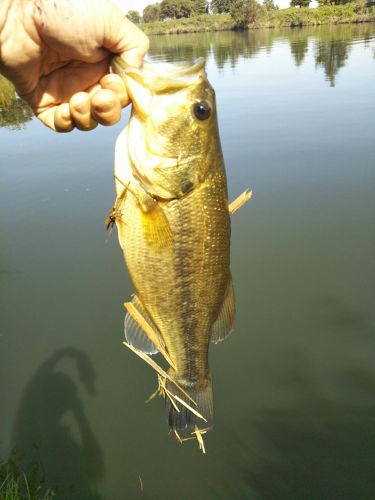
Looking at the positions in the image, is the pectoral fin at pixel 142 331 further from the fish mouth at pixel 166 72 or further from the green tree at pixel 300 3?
the green tree at pixel 300 3

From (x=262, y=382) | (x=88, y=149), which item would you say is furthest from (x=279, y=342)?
(x=88, y=149)

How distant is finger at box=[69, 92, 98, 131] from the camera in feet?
6.61

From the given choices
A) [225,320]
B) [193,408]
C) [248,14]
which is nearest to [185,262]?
[225,320]

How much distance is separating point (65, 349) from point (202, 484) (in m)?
2.28

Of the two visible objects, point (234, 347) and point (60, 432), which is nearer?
point (60, 432)

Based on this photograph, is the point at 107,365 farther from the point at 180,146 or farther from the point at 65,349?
the point at 180,146

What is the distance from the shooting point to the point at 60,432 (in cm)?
400

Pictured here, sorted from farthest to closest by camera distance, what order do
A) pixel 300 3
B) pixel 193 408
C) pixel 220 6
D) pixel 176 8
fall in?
pixel 176 8 → pixel 220 6 → pixel 300 3 → pixel 193 408

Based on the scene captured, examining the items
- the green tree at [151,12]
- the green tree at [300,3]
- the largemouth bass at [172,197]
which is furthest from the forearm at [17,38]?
the green tree at [151,12]

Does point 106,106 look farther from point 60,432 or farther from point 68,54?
point 60,432

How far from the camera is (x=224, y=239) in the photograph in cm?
199

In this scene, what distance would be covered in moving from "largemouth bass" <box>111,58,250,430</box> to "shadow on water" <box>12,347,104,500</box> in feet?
7.64

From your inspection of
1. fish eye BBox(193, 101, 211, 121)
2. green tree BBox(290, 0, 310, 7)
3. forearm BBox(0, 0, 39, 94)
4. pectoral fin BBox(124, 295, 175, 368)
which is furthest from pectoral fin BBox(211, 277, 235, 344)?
green tree BBox(290, 0, 310, 7)

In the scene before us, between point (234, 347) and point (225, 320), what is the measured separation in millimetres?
2644
